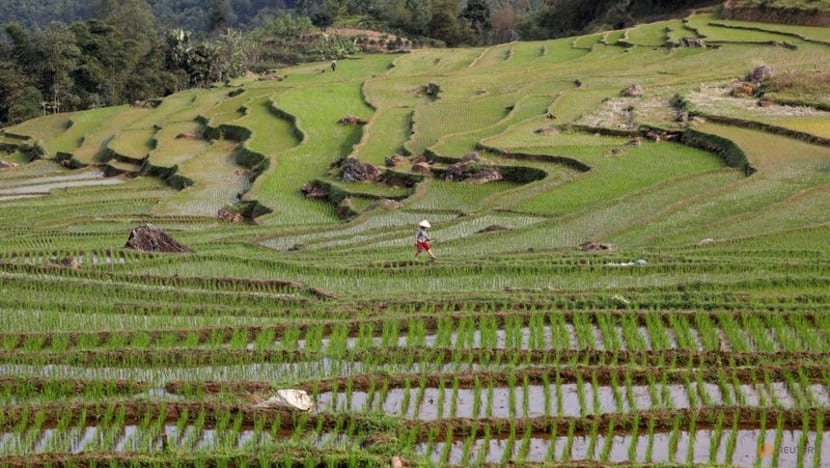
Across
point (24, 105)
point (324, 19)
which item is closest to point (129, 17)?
point (324, 19)

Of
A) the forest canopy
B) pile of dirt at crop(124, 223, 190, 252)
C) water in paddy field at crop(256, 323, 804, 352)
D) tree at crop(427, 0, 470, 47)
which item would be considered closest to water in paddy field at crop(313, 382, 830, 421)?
water in paddy field at crop(256, 323, 804, 352)

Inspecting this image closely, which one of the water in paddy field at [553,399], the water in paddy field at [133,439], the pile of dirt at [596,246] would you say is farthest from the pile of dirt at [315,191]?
the water in paddy field at [133,439]

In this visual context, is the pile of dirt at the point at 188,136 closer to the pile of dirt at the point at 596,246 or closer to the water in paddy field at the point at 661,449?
the pile of dirt at the point at 596,246

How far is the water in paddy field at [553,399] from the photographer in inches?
338

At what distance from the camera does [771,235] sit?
15625 mm

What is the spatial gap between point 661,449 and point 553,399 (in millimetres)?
1313

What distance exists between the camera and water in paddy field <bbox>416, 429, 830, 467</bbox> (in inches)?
297

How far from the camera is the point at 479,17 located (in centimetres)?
7062

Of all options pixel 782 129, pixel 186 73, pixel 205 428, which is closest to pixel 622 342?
pixel 205 428

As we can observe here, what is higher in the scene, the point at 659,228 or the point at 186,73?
the point at 659,228

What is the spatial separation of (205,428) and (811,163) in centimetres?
1527

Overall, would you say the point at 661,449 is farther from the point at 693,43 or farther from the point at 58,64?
the point at 58,64

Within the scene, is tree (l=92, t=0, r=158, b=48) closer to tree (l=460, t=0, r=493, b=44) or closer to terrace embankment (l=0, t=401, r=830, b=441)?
tree (l=460, t=0, r=493, b=44)

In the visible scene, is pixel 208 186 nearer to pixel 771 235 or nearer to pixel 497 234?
pixel 497 234
